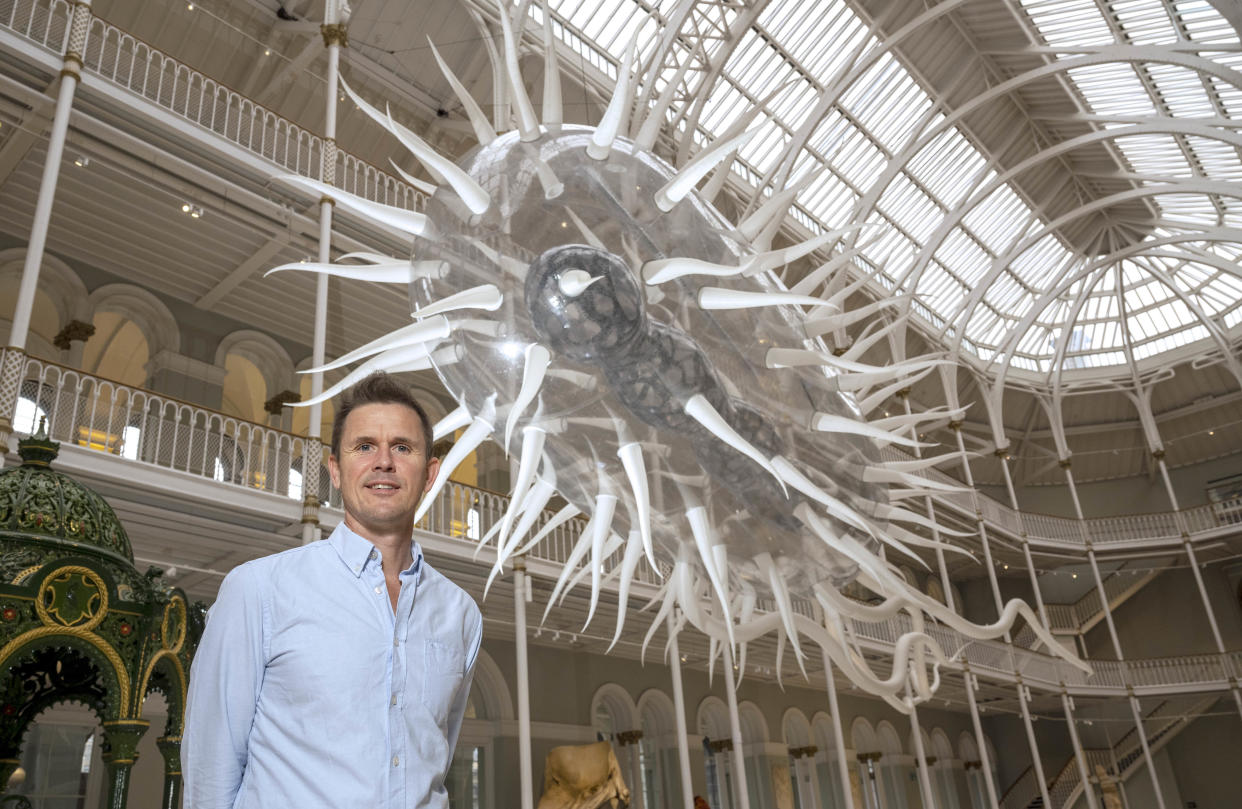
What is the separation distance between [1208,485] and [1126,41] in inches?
585

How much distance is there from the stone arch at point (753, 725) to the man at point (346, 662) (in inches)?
814

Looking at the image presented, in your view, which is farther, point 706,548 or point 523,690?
point 523,690

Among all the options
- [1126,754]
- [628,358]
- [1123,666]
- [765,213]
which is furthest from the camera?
[1126,754]

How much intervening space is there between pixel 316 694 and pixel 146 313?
14238 millimetres

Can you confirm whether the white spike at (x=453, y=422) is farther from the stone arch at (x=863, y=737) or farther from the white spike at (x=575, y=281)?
the stone arch at (x=863, y=737)

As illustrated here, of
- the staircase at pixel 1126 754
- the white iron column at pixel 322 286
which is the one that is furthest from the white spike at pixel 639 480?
the staircase at pixel 1126 754

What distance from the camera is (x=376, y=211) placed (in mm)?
1767

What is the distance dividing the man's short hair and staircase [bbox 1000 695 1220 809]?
27.3 metres

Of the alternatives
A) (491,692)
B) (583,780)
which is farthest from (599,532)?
(491,692)

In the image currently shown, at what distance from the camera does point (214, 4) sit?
47.2 feet

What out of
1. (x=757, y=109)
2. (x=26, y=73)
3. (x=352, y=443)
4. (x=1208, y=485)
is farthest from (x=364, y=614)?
(x=1208, y=485)

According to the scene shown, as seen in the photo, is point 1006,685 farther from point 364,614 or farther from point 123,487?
point 364,614

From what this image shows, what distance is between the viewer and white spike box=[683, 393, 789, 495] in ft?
5.63

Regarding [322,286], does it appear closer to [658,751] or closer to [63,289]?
[63,289]
